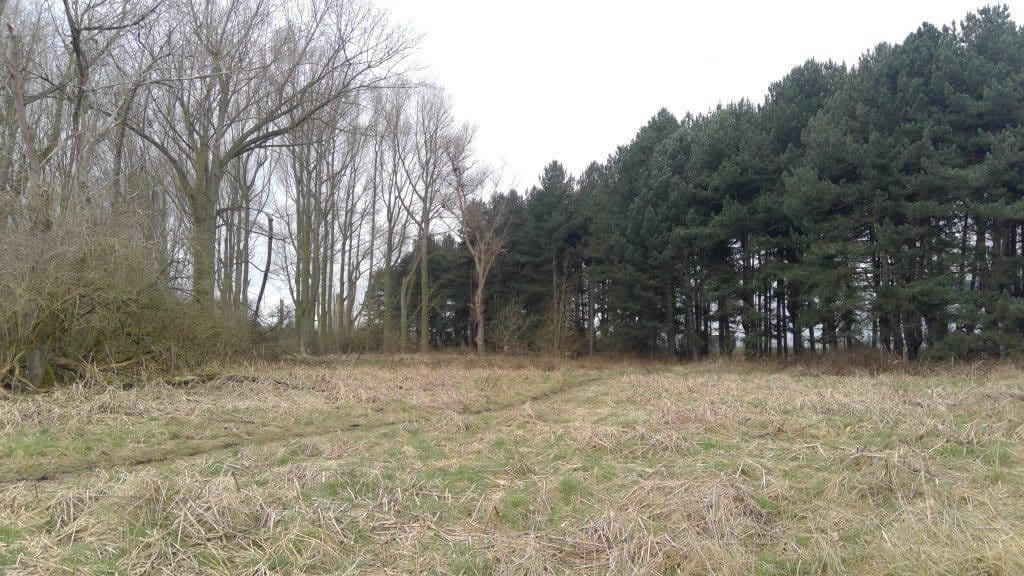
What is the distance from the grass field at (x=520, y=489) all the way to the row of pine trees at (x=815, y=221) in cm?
1157

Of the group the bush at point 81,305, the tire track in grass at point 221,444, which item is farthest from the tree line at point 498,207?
the tire track in grass at point 221,444

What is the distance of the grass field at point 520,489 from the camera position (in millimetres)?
3650

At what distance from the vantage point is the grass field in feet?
12.0

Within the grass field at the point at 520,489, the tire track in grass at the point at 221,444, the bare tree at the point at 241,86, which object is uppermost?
the bare tree at the point at 241,86

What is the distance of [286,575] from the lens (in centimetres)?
354

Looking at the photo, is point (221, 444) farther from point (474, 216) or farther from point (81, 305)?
point (474, 216)

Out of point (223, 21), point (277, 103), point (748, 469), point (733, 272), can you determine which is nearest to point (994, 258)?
point (733, 272)

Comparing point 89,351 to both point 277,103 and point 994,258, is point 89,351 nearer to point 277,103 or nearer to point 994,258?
point 277,103

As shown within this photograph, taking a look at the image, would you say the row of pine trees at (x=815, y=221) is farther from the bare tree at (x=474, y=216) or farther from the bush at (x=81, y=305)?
the bush at (x=81, y=305)

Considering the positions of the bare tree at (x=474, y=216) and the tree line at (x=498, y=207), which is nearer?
the tree line at (x=498, y=207)

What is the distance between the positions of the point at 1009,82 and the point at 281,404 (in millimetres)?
20705

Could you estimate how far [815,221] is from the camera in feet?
71.1

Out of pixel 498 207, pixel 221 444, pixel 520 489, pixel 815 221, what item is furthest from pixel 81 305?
pixel 498 207

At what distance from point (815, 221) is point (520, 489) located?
19.9 meters
